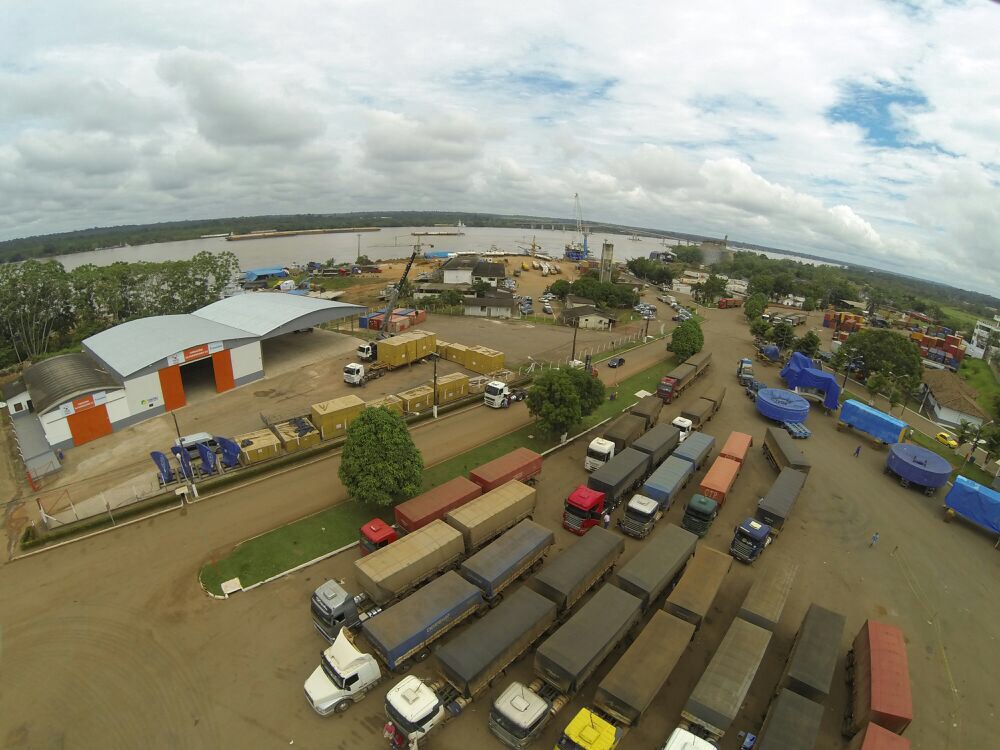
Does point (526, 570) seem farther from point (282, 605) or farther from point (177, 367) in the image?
point (177, 367)

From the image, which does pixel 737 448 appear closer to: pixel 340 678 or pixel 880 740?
pixel 880 740

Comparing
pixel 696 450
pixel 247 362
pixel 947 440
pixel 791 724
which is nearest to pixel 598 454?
pixel 696 450

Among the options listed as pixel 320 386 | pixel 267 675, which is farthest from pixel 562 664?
pixel 320 386

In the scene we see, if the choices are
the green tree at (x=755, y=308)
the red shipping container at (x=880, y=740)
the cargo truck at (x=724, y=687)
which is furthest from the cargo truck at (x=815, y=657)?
the green tree at (x=755, y=308)

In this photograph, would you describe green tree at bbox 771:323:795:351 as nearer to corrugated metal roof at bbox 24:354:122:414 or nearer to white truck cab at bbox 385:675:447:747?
white truck cab at bbox 385:675:447:747

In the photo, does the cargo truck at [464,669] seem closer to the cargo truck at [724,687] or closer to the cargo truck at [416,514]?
the cargo truck at [724,687]
